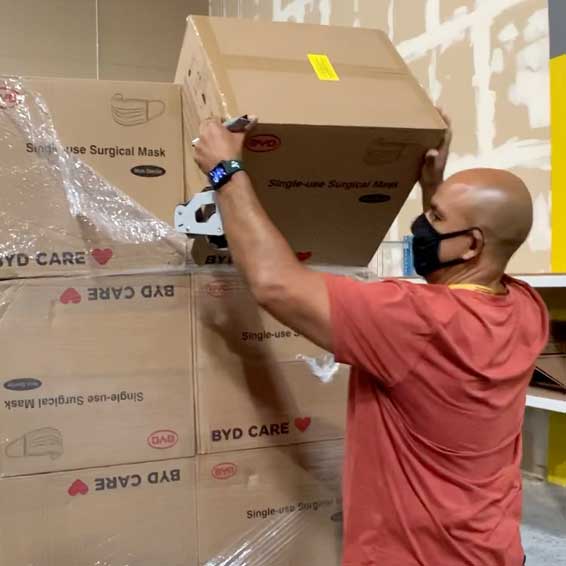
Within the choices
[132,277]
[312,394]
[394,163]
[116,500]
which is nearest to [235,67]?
[394,163]

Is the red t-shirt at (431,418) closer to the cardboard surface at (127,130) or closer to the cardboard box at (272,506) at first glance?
the cardboard box at (272,506)

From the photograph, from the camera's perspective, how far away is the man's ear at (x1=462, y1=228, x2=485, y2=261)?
1.16m

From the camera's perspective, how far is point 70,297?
1.39 m

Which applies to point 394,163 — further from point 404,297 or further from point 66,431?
point 66,431

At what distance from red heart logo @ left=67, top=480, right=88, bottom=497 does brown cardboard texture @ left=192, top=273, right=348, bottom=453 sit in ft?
0.82

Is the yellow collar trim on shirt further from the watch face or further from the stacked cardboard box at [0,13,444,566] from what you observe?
the watch face

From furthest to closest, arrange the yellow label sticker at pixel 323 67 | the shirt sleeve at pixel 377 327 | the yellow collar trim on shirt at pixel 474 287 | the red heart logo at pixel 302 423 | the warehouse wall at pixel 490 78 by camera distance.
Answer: the warehouse wall at pixel 490 78, the red heart logo at pixel 302 423, the yellow label sticker at pixel 323 67, the yellow collar trim on shirt at pixel 474 287, the shirt sleeve at pixel 377 327

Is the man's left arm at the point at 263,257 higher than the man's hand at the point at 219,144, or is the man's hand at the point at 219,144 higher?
the man's hand at the point at 219,144

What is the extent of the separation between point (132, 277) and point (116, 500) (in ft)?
1.54

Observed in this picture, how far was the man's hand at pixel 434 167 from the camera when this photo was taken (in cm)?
133

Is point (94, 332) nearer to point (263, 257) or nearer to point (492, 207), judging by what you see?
point (263, 257)

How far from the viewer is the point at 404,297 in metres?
1.09

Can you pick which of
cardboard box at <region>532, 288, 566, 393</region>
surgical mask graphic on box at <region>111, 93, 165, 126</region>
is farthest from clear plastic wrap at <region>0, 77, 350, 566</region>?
cardboard box at <region>532, 288, 566, 393</region>

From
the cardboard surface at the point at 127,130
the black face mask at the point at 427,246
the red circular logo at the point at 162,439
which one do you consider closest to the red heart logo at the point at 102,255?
the cardboard surface at the point at 127,130
